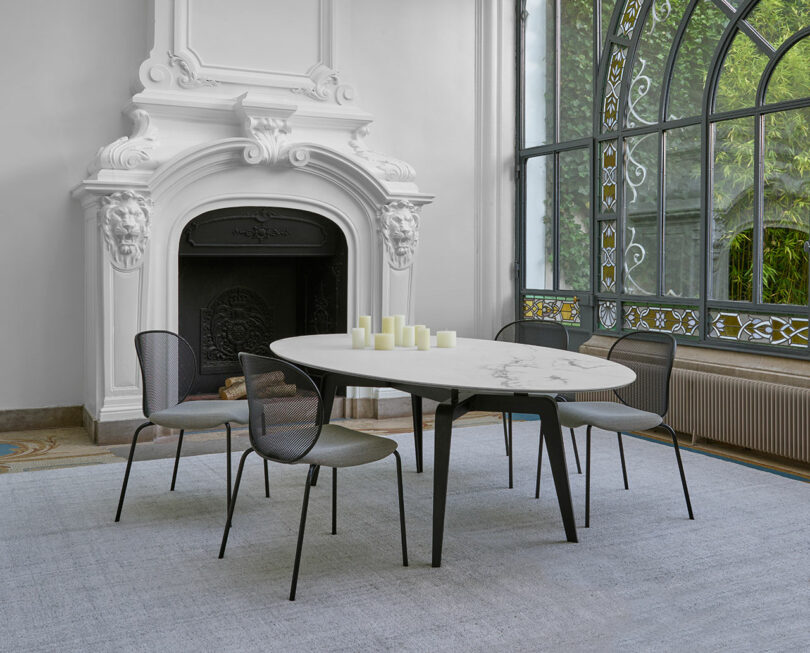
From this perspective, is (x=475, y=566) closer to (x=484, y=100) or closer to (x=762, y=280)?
(x=762, y=280)

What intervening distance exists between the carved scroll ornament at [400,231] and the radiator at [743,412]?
2134 millimetres

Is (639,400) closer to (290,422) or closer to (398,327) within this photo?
(398,327)

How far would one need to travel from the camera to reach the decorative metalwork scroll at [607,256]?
6586 mm

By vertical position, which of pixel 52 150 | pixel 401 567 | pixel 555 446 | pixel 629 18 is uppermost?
pixel 629 18

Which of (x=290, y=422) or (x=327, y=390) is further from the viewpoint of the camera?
(x=327, y=390)

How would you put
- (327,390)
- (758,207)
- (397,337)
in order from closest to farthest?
1. (327,390)
2. (397,337)
3. (758,207)

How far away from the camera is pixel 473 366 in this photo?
3787 millimetres

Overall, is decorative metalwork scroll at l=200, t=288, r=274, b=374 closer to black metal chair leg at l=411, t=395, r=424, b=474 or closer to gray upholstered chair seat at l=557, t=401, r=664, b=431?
black metal chair leg at l=411, t=395, r=424, b=474

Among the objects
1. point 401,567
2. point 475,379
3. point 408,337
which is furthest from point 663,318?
Result: point 401,567

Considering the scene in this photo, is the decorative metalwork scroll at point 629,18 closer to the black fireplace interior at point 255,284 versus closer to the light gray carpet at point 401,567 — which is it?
the black fireplace interior at point 255,284

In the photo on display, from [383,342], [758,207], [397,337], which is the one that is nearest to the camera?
[383,342]

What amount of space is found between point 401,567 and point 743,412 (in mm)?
2844

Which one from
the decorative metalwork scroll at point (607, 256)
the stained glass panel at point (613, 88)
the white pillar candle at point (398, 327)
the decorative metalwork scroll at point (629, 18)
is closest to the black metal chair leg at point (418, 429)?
the white pillar candle at point (398, 327)

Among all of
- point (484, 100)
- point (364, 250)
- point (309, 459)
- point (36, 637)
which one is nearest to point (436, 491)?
point (309, 459)
